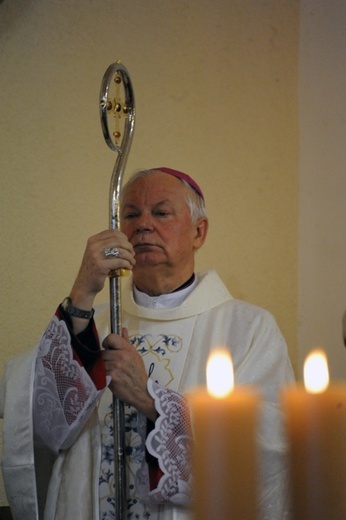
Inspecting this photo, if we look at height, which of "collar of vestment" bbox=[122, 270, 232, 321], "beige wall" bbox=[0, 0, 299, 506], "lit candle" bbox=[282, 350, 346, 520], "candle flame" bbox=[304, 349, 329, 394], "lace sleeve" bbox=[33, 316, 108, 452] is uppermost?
"beige wall" bbox=[0, 0, 299, 506]

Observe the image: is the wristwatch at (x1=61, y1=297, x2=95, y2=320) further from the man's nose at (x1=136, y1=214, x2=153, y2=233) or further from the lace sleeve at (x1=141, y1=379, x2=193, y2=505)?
the man's nose at (x1=136, y1=214, x2=153, y2=233)

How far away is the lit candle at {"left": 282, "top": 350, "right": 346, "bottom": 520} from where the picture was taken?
2.11 feet

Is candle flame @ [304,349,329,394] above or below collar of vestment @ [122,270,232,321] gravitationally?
below

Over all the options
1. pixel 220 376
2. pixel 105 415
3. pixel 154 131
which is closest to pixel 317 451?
pixel 220 376

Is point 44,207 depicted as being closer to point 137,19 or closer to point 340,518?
point 137,19

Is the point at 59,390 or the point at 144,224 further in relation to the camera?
the point at 144,224

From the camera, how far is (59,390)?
8.67 feet

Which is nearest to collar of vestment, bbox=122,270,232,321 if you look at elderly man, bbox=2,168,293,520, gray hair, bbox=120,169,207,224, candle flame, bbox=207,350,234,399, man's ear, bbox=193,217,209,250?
elderly man, bbox=2,168,293,520

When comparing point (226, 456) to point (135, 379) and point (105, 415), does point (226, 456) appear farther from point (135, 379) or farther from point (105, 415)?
point (105, 415)

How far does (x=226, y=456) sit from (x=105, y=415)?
2334 millimetres

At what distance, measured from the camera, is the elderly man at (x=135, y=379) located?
8.40 ft

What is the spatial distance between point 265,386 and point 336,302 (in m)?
1.53

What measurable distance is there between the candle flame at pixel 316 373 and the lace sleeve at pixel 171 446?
165 centimetres

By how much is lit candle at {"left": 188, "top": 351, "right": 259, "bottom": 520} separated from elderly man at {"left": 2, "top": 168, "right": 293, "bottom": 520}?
5.02ft
